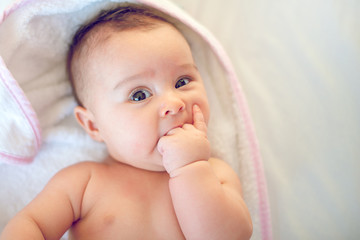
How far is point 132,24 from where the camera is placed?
955 mm

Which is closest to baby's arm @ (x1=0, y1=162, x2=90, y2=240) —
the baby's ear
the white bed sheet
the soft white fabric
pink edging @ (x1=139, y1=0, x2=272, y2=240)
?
the baby's ear

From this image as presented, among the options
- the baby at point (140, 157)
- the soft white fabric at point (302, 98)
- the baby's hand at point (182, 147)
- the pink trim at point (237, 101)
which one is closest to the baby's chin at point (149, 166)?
the baby at point (140, 157)

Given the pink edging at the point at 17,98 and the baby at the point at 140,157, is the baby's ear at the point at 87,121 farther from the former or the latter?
the pink edging at the point at 17,98

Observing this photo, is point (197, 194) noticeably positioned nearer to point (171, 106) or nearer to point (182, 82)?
point (171, 106)

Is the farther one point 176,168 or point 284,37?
point 284,37

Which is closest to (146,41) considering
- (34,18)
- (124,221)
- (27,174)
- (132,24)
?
(132,24)

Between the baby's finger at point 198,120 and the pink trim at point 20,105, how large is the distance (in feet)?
1.78

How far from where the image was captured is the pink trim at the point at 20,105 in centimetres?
Result: 95

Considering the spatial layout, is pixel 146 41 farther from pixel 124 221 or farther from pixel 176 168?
pixel 124 221

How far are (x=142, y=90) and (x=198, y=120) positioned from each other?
0.19 m

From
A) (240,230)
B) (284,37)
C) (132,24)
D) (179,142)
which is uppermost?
(132,24)

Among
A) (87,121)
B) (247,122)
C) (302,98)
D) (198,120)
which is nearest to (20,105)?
(87,121)

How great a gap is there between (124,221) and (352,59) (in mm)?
1106

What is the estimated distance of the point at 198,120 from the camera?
90 centimetres
